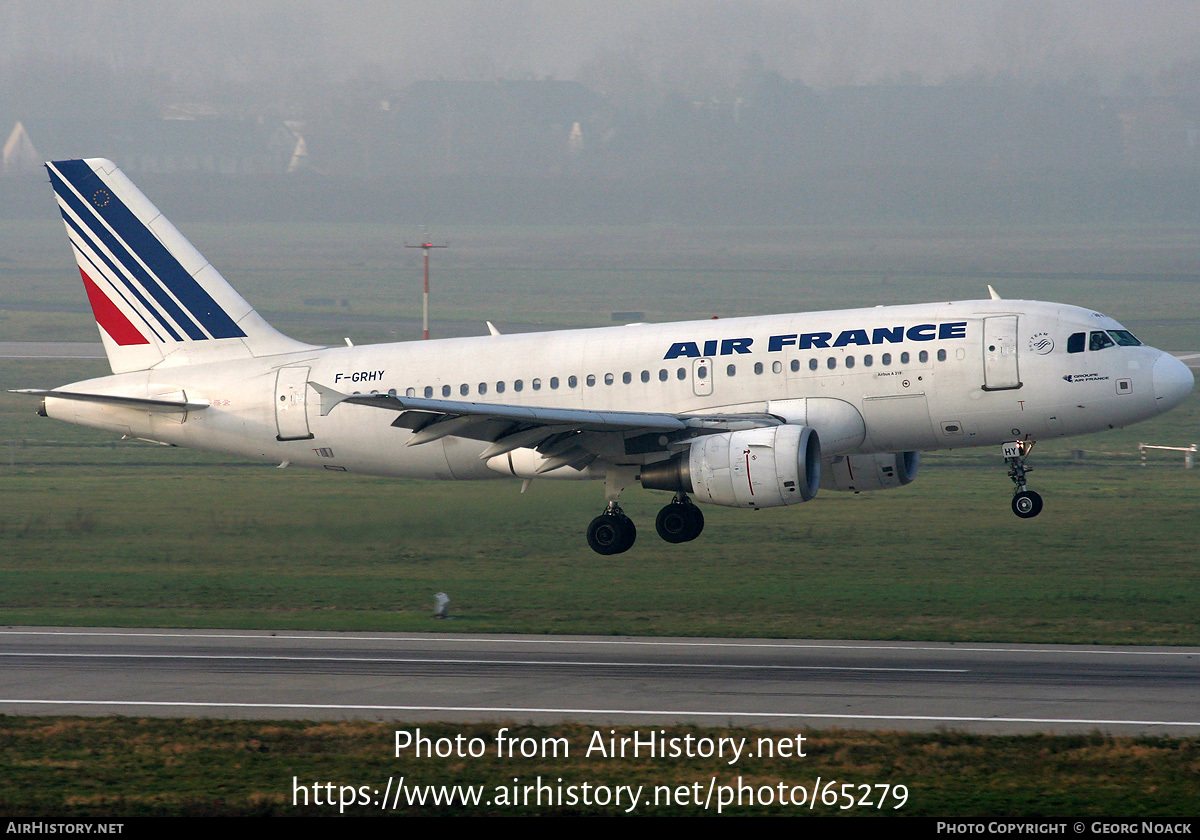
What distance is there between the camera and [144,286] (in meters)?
47.2

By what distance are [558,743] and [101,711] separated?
11.2m

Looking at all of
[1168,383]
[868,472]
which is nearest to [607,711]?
[868,472]

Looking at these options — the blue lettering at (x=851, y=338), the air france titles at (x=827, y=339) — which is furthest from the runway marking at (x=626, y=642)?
the blue lettering at (x=851, y=338)

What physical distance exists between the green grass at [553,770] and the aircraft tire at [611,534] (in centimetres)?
1265

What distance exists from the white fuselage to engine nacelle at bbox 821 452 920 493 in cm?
190

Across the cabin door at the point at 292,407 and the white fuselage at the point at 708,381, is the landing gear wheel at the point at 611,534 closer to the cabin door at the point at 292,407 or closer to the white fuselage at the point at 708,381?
Answer: the white fuselage at the point at 708,381

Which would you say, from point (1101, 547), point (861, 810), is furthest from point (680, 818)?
point (1101, 547)

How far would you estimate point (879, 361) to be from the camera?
133 feet

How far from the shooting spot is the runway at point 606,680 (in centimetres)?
3306

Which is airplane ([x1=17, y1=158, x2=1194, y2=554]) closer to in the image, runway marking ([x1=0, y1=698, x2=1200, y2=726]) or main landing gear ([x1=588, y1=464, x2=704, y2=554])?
main landing gear ([x1=588, y1=464, x2=704, y2=554])

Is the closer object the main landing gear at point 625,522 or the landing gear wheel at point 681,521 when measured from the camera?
the main landing gear at point 625,522

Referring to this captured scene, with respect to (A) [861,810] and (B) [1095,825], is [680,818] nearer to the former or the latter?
(A) [861,810]

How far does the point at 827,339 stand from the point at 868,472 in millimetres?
5161

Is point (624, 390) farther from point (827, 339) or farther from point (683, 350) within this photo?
point (827, 339)
